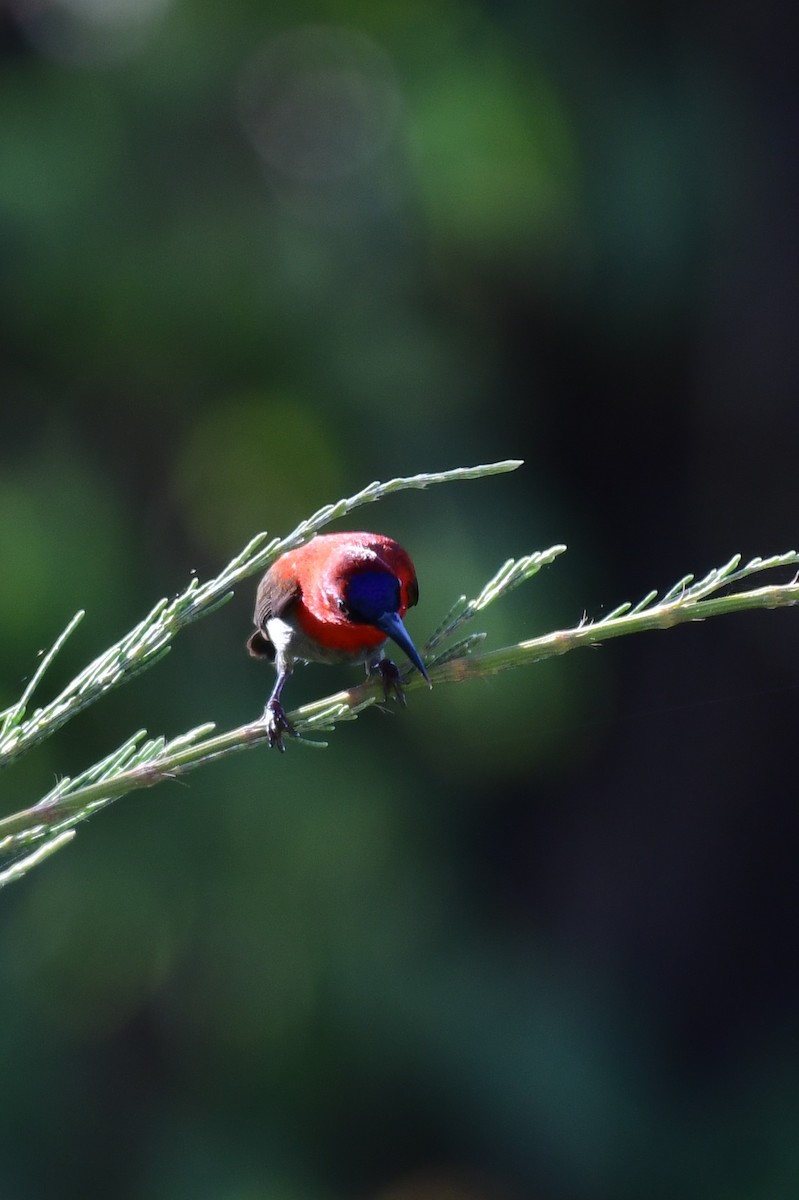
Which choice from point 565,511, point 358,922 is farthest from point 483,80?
point 358,922

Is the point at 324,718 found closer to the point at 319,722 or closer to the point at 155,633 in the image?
the point at 319,722

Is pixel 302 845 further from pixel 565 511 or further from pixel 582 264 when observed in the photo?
pixel 582 264

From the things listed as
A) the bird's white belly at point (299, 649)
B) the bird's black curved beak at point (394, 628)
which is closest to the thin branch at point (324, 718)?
the bird's black curved beak at point (394, 628)

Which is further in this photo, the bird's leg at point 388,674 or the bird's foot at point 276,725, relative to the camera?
the bird's leg at point 388,674

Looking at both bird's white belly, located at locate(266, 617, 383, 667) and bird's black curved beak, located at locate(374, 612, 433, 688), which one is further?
bird's white belly, located at locate(266, 617, 383, 667)

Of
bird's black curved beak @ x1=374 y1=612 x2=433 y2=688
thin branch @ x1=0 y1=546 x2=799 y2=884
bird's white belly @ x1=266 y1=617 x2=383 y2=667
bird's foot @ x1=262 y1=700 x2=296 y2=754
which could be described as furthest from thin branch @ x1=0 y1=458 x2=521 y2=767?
bird's white belly @ x1=266 y1=617 x2=383 y2=667

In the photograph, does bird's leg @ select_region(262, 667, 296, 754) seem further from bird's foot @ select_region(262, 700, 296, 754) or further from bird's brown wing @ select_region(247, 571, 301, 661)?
bird's brown wing @ select_region(247, 571, 301, 661)

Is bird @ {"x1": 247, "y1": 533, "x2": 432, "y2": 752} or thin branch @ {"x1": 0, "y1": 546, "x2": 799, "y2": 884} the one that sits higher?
thin branch @ {"x1": 0, "y1": 546, "x2": 799, "y2": 884}

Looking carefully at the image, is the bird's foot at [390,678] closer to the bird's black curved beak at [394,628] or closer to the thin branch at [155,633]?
the bird's black curved beak at [394,628]
